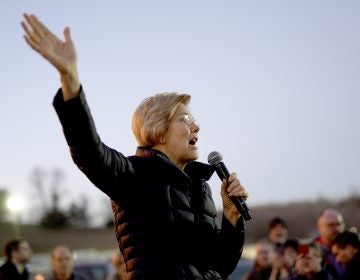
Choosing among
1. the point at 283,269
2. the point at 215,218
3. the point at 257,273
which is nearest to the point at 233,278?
the point at 257,273

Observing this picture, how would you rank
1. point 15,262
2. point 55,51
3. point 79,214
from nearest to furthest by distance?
point 55,51
point 15,262
point 79,214

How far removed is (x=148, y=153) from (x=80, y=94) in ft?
1.96

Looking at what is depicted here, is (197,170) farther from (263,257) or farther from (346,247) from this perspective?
(263,257)

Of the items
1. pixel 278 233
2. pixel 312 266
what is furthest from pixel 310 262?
pixel 278 233

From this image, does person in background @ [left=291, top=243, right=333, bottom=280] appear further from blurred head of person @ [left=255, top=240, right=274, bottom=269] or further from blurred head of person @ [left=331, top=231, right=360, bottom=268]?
blurred head of person @ [left=255, top=240, right=274, bottom=269]

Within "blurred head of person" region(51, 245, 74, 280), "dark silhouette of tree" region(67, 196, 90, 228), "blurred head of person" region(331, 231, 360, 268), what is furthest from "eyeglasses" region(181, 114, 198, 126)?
"dark silhouette of tree" region(67, 196, 90, 228)

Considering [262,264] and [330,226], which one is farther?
[262,264]

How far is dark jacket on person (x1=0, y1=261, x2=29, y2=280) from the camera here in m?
8.20

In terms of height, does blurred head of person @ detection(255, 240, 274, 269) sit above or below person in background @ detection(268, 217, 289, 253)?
below

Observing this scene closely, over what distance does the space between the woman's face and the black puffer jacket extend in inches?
4.4

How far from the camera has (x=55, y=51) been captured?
105 inches

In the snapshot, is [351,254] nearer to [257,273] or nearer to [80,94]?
[257,273]

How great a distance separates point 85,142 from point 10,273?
602 cm

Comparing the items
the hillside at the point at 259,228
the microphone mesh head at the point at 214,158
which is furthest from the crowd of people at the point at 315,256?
the hillside at the point at 259,228
